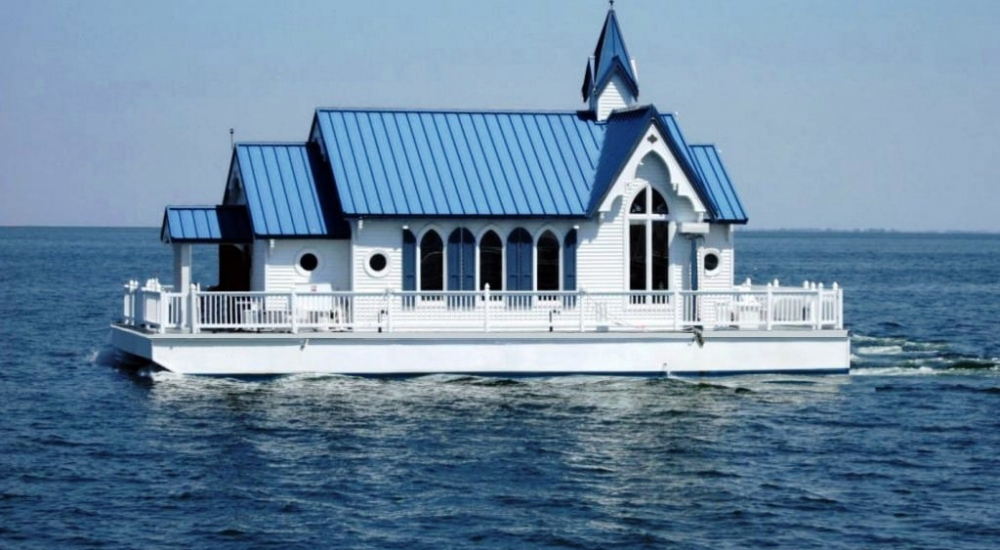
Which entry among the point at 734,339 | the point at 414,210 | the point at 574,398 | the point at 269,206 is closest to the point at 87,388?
the point at 269,206

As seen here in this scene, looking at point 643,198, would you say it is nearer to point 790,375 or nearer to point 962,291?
point 790,375

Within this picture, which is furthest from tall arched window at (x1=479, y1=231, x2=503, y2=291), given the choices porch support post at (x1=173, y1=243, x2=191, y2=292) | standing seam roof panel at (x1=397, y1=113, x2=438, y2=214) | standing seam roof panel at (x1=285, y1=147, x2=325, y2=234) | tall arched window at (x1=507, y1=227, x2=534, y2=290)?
porch support post at (x1=173, y1=243, x2=191, y2=292)

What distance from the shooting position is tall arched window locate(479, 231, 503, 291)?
125ft

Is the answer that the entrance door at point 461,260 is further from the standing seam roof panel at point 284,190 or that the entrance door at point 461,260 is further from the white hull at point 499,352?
the standing seam roof panel at point 284,190

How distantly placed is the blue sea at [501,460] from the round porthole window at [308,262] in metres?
3.57

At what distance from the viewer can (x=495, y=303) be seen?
1447 inches

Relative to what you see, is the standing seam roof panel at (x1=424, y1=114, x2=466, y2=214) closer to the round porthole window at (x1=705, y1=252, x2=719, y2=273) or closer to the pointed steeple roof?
the pointed steeple roof

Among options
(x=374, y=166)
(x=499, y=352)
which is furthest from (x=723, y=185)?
(x=374, y=166)

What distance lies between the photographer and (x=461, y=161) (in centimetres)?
3938

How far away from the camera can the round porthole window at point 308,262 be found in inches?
1480

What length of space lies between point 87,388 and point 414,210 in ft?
27.6

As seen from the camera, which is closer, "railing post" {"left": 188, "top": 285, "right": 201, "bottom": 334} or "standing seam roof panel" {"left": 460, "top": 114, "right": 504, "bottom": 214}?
"railing post" {"left": 188, "top": 285, "right": 201, "bottom": 334}

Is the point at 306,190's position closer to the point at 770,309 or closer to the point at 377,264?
the point at 377,264

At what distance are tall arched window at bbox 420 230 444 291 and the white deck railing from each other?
0.78 m
